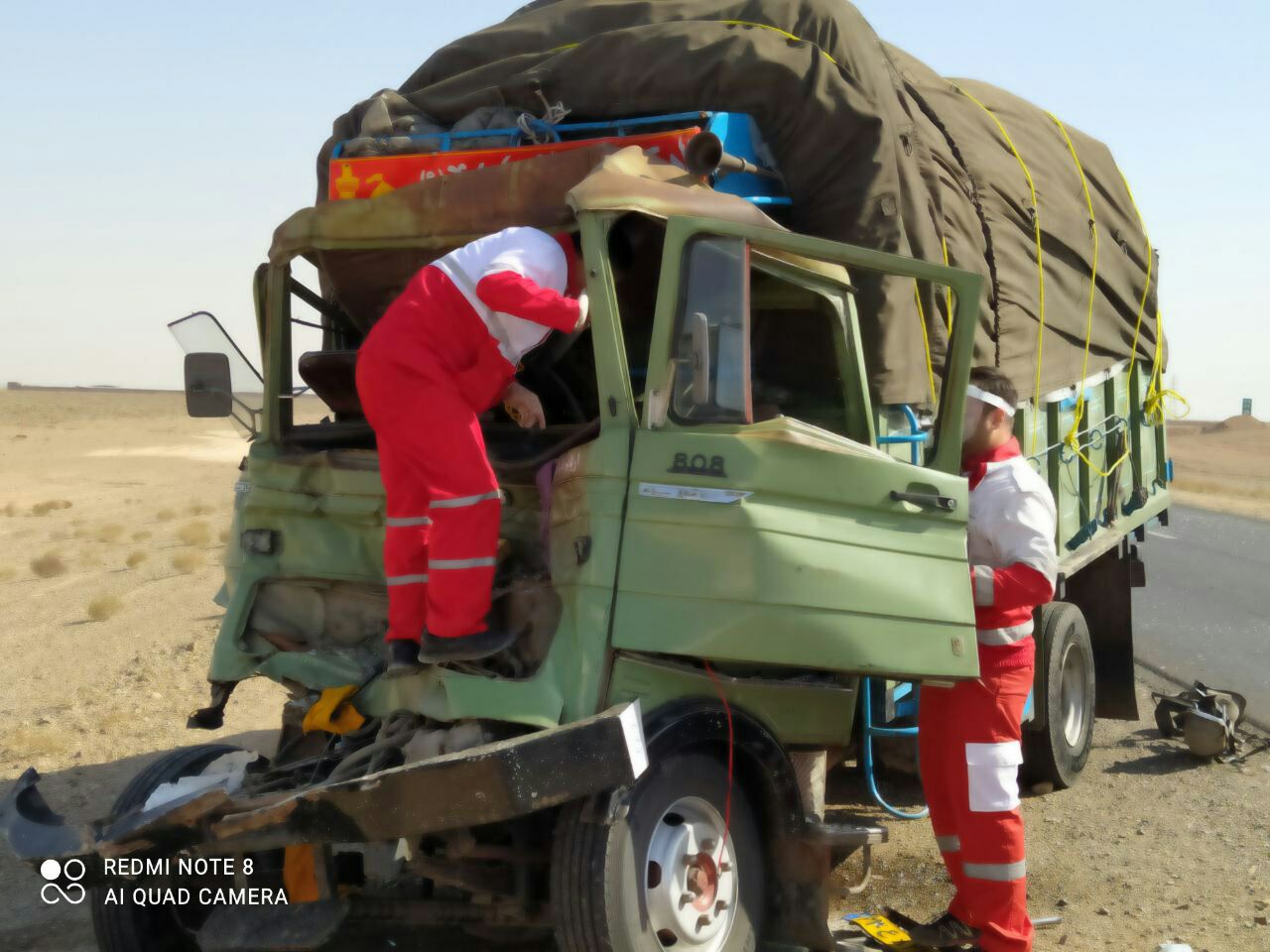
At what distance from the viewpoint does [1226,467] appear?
157 feet

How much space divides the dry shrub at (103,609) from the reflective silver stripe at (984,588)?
9.62 meters

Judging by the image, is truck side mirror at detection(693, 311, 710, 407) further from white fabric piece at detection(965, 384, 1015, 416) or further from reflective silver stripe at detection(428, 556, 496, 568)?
white fabric piece at detection(965, 384, 1015, 416)

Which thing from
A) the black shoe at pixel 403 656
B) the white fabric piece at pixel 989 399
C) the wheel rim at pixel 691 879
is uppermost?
the white fabric piece at pixel 989 399

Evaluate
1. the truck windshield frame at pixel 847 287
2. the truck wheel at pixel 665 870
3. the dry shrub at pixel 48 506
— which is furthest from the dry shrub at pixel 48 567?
the truck windshield frame at pixel 847 287

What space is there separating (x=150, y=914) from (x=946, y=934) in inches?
112

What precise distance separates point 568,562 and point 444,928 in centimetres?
200

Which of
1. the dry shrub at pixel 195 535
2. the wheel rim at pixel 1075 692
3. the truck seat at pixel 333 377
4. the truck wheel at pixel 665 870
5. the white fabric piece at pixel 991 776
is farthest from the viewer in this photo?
the dry shrub at pixel 195 535

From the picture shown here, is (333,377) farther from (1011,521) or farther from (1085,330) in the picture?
(1085,330)

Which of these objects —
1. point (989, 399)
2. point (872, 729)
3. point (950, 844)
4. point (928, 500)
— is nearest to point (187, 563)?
point (872, 729)

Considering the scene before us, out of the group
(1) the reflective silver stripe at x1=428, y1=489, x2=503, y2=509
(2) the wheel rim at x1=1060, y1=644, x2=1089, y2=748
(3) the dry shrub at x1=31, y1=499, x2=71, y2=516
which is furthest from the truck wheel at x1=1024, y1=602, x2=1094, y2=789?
(3) the dry shrub at x1=31, y1=499, x2=71, y2=516

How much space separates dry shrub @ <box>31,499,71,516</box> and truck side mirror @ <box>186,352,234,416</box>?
2288cm

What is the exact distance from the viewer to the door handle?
165 inches

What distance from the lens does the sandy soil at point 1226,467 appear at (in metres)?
30.5

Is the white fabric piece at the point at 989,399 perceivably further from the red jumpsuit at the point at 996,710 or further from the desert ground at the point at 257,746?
the desert ground at the point at 257,746
